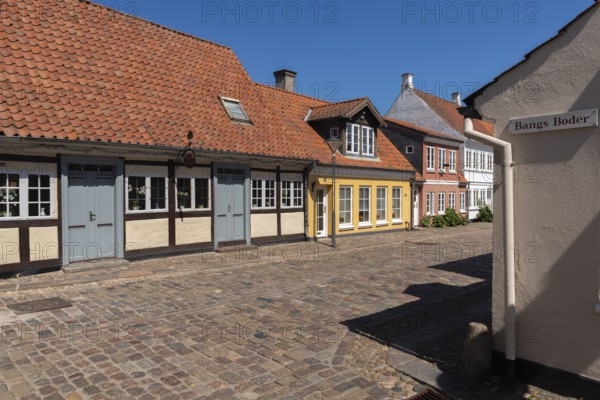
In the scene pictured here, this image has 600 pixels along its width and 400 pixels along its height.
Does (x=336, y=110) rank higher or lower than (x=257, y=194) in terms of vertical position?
higher

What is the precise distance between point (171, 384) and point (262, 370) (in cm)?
91

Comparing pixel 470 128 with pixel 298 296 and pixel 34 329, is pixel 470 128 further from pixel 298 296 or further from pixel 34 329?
pixel 34 329

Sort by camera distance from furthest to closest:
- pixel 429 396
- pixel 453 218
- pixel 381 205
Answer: pixel 453 218, pixel 381 205, pixel 429 396

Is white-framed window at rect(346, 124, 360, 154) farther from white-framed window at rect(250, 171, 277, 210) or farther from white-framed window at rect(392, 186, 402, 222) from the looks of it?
white-framed window at rect(250, 171, 277, 210)

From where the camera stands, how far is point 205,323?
240 inches

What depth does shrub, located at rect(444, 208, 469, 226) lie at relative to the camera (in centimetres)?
2441

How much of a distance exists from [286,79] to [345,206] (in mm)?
7287

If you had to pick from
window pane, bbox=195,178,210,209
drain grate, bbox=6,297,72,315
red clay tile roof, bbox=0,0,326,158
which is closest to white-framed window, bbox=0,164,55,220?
red clay tile roof, bbox=0,0,326,158

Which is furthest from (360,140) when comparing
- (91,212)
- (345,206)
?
(91,212)

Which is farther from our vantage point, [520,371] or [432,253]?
[432,253]

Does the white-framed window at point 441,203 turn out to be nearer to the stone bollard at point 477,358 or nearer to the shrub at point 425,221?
the shrub at point 425,221

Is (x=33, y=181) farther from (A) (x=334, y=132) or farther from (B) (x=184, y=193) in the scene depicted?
(A) (x=334, y=132)

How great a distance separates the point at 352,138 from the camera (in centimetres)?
1827

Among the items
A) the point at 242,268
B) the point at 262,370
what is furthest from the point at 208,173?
the point at 262,370
